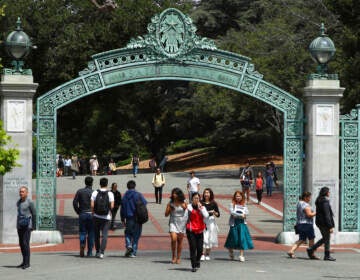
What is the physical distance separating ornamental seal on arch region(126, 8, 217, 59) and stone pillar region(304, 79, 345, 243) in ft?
8.61

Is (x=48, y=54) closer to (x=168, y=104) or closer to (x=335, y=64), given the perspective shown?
(x=335, y=64)

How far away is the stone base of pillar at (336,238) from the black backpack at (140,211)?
15.6 ft

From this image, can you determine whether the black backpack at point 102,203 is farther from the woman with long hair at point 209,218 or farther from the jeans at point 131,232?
the woman with long hair at point 209,218

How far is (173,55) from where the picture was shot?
21.5 metres

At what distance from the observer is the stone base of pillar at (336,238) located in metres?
21.5

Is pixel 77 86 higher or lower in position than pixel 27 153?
higher

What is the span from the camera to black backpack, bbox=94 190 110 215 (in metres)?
17.7

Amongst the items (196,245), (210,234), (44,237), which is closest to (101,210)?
(210,234)

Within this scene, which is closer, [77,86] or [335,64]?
[77,86]

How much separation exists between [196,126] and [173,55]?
1500 inches

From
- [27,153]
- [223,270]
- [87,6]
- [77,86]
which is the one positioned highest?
[87,6]

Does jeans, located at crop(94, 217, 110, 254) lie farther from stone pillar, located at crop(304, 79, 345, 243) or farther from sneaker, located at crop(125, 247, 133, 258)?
stone pillar, located at crop(304, 79, 345, 243)

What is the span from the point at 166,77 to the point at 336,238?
5298 millimetres

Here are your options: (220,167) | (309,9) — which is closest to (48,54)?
(309,9)
